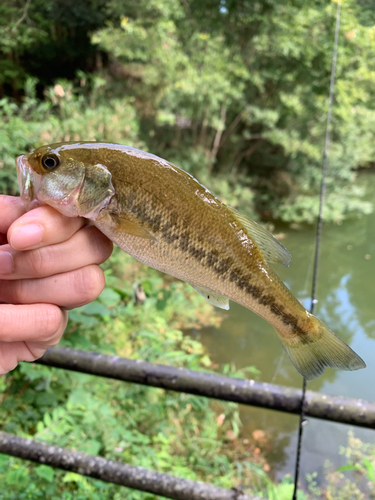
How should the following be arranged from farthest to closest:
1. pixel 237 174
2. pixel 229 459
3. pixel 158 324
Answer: pixel 237 174, pixel 158 324, pixel 229 459

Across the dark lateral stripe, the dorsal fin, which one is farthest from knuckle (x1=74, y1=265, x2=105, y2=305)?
the dark lateral stripe

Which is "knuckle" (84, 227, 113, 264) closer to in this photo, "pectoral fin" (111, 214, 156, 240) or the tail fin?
"pectoral fin" (111, 214, 156, 240)

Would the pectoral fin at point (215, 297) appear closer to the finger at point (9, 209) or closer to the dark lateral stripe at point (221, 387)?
the finger at point (9, 209)

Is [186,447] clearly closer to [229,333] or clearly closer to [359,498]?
[359,498]

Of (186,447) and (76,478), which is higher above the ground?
(76,478)

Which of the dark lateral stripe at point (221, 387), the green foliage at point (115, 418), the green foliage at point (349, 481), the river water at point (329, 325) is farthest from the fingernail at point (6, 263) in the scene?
the river water at point (329, 325)

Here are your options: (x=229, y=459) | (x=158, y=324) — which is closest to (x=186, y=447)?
(x=229, y=459)

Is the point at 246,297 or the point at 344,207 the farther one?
the point at 344,207
